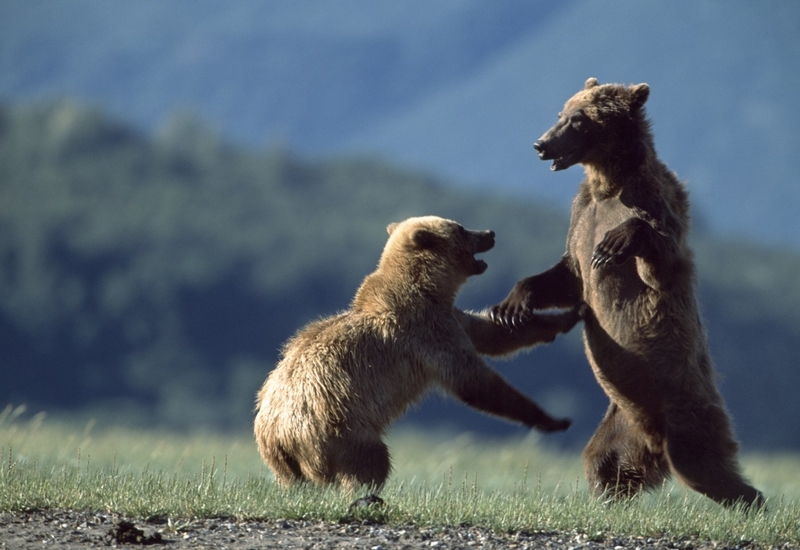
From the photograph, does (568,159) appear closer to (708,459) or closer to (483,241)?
(483,241)

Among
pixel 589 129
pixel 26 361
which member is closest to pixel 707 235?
pixel 26 361

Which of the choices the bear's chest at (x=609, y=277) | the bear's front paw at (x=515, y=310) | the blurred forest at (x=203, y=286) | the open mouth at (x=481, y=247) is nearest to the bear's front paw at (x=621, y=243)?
the bear's chest at (x=609, y=277)

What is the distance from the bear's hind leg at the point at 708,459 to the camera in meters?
6.05

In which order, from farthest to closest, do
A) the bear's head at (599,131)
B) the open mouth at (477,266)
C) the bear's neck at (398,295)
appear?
the open mouth at (477,266) → the bear's head at (599,131) → the bear's neck at (398,295)

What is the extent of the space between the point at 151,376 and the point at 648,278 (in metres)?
58.7

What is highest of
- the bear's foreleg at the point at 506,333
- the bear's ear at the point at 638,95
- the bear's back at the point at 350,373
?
the bear's ear at the point at 638,95

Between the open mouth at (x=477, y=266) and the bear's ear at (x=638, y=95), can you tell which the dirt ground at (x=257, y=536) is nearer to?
the open mouth at (x=477, y=266)

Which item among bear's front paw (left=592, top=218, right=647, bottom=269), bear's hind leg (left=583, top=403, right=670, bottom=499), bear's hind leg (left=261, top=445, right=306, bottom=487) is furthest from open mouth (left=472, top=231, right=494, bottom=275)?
bear's hind leg (left=261, top=445, right=306, bottom=487)

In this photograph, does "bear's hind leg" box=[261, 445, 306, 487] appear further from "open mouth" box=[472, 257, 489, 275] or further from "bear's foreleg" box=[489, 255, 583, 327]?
"open mouth" box=[472, 257, 489, 275]

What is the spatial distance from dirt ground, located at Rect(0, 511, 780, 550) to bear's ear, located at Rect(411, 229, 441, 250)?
183cm

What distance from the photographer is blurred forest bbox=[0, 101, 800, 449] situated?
6091cm

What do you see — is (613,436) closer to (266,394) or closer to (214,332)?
(266,394)

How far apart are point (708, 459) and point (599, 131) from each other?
1784mm

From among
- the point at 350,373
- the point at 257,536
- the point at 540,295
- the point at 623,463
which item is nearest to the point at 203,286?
the point at 540,295
